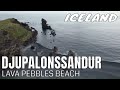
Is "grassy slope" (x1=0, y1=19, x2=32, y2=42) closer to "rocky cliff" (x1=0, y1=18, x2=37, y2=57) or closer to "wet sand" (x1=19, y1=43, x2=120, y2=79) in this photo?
"rocky cliff" (x1=0, y1=18, x2=37, y2=57)

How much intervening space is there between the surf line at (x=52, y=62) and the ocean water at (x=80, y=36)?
0.42 ft

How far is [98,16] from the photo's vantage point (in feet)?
26.7

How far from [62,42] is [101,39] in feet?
2.58

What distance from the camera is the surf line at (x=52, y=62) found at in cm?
801

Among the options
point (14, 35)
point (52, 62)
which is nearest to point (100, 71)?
point (52, 62)

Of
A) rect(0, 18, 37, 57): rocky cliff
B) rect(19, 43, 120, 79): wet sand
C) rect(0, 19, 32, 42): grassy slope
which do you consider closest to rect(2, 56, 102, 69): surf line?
rect(19, 43, 120, 79): wet sand

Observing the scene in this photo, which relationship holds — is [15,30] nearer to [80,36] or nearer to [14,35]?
[14,35]

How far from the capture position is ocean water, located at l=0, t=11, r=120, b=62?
809cm

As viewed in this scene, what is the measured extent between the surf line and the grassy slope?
44cm

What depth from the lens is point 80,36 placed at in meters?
8.24

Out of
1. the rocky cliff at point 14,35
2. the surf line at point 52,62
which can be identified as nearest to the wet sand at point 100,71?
the surf line at point 52,62
